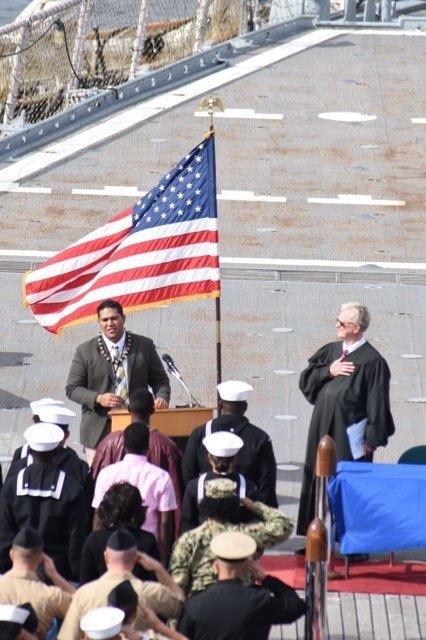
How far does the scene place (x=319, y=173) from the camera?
60.7 ft

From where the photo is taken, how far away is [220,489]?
728 cm

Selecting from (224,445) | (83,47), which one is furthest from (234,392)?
(83,47)

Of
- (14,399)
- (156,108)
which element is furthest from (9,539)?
(156,108)

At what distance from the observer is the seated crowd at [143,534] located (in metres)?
6.57

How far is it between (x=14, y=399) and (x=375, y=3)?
58.0 ft

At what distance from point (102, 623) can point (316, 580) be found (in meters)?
1.80

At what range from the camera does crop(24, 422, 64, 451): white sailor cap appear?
796 cm

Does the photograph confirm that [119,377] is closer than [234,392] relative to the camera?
No

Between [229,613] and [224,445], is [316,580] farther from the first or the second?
[229,613]

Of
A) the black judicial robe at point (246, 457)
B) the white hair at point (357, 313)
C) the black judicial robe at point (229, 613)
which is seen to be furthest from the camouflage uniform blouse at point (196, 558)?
the white hair at point (357, 313)

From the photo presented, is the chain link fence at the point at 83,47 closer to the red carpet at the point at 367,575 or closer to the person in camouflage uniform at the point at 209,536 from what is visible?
the red carpet at the point at 367,575

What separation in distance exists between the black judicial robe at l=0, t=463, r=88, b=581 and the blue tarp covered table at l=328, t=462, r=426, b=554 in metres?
1.69

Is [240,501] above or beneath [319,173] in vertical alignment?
beneath

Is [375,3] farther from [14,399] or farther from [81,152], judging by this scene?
[14,399]
